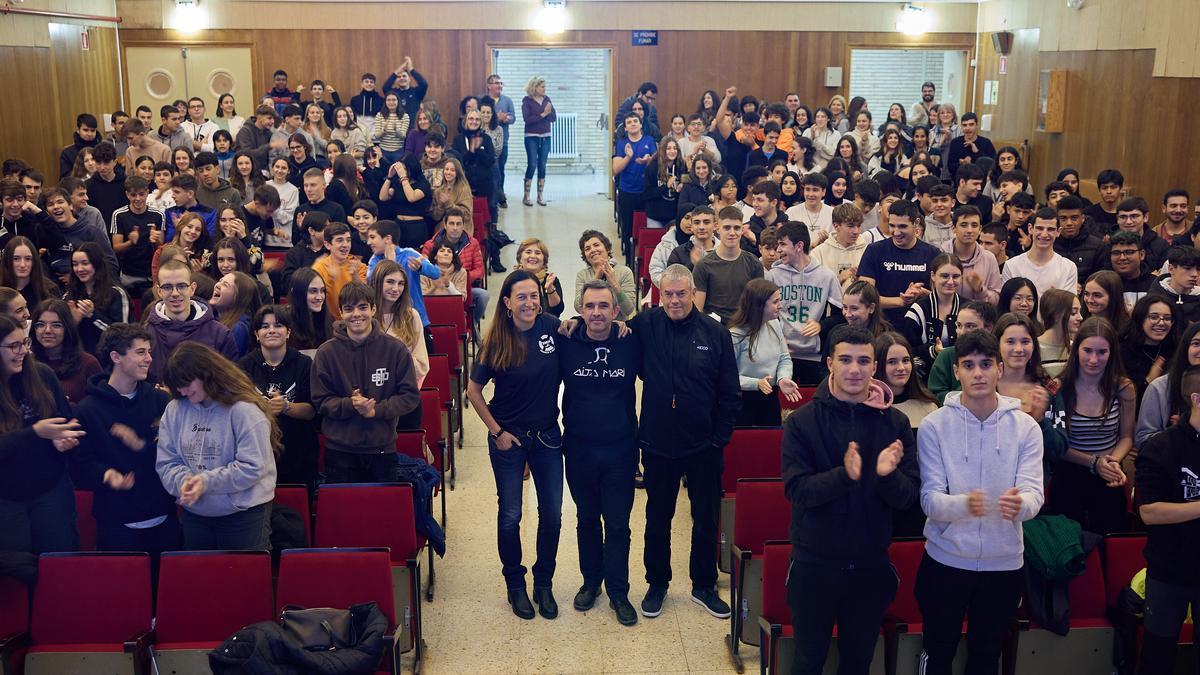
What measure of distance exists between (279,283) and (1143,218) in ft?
20.1

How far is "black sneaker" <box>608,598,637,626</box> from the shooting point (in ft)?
17.9

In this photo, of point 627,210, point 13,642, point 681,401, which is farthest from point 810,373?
point 627,210

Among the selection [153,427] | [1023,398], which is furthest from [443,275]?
[1023,398]

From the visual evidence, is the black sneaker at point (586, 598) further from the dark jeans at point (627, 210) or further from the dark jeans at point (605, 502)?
the dark jeans at point (627, 210)

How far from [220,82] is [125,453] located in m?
12.7

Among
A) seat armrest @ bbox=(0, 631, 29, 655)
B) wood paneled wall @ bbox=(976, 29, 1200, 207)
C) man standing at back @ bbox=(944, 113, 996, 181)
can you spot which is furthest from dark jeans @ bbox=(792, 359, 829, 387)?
man standing at back @ bbox=(944, 113, 996, 181)

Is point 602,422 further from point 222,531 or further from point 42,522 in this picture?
point 42,522

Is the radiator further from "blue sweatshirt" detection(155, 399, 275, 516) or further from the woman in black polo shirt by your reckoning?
"blue sweatshirt" detection(155, 399, 275, 516)

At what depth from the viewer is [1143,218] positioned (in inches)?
314

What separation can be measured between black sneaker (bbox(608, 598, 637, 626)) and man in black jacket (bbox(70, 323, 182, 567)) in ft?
6.72

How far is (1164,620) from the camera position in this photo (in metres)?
4.38

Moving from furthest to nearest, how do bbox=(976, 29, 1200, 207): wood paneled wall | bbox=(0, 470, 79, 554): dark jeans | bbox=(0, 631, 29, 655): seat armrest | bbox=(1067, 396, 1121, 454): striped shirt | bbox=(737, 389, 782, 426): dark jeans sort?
bbox=(976, 29, 1200, 207): wood paneled wall, bbox=(737, 389, 782, 426): dark jeans, bbox=(1067, 396, 1121, 454): striped shirt, bbox=(0, 470, 79, 554): dark jeans, bbox=(0, 631, 29, 655): seat armrest

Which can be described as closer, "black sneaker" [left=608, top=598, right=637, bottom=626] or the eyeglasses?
the eyeglasses

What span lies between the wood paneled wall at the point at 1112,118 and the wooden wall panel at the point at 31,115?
38.3 ft
